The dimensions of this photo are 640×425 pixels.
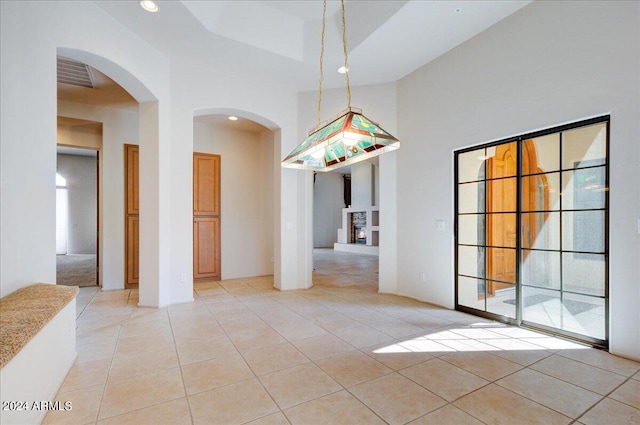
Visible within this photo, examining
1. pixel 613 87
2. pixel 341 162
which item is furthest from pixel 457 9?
pixel 341 162

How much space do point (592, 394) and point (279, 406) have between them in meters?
2.18

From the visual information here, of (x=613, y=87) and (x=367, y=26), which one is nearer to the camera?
(x=613, y=87)

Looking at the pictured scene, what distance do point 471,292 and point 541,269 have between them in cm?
92

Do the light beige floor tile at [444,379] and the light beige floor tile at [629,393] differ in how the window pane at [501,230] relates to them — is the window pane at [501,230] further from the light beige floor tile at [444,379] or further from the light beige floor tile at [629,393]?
the light beige floor tile at [444,379]

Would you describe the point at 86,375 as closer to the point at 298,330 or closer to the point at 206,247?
the point at 298,330

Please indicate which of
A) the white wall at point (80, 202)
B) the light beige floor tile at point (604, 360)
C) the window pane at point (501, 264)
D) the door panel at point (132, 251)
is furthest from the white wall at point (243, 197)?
the white wall at point (80, 202)

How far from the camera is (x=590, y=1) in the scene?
9.27 feet

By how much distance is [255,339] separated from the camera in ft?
10.2

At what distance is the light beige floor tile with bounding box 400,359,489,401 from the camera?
2.17 m

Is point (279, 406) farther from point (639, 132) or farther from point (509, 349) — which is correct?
point (639, 132)

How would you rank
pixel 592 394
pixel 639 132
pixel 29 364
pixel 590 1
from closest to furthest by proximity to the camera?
pixel 29 364 < pixel 592 394 < pixel 639 132 < pixel 590 1

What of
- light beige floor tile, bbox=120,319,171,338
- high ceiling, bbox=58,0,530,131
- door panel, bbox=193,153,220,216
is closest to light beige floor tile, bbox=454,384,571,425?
light beige floor tile, bbox=120,319,171,338

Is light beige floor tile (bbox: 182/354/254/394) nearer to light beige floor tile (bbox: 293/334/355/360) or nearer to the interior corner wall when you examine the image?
light beige floor tile (bbox: 293/334/355/360)

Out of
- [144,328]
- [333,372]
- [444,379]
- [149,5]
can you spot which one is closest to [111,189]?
[144,328]
